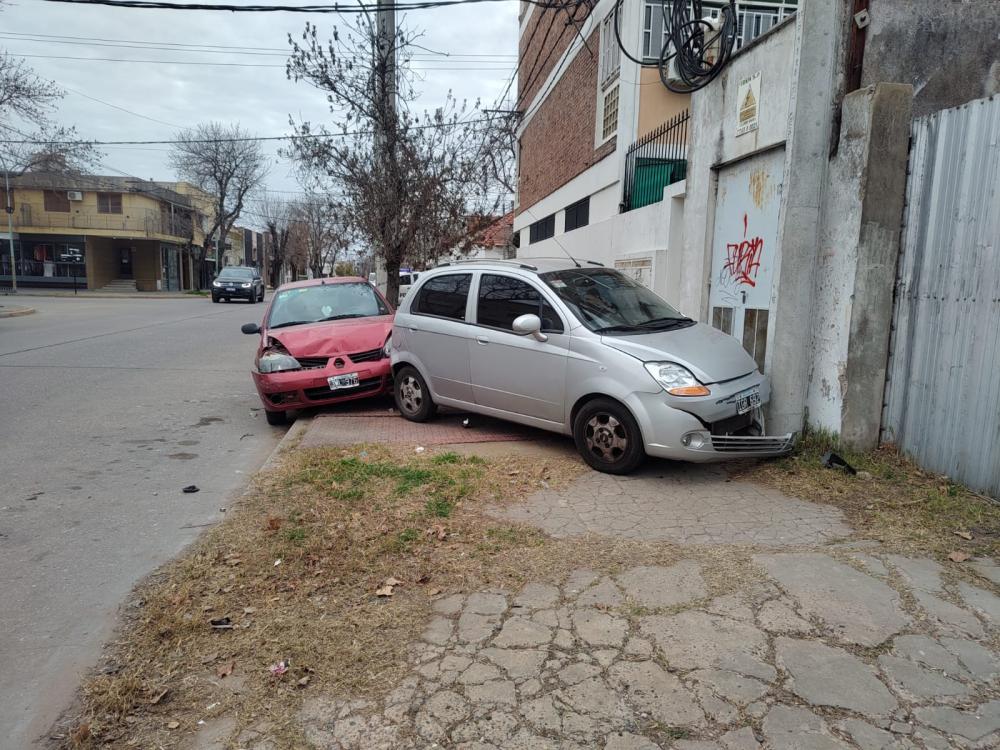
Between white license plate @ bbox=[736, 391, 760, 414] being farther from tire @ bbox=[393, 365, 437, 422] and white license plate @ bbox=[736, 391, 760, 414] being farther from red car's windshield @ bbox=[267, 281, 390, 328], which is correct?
red car's windshield @ bbox=[267, 281, 390, 328]

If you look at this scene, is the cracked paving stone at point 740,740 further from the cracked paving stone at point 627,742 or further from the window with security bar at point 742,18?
the window with security bar at point 742,18

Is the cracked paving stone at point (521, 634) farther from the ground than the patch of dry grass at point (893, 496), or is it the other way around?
the patch of dry grass at point (893, 496)

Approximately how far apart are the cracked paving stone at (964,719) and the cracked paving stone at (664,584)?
1.10 metres

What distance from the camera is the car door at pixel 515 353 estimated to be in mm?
5824

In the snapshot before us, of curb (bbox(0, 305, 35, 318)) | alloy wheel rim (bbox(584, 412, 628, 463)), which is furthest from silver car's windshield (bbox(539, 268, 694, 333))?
curb (bbox(0, 305, 35, 318))

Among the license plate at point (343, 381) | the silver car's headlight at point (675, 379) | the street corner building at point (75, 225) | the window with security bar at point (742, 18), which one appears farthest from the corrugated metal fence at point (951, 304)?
the street corner building at point (75, 225)

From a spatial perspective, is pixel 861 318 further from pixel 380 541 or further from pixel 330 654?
pixel 330 654

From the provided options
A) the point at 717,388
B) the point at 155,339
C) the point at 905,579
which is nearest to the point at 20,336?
the point at 155,339

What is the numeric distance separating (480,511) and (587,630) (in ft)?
5.31

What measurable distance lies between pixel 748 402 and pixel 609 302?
1.47 metres

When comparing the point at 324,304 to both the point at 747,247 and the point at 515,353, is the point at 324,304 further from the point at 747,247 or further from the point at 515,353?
the point at 747,247

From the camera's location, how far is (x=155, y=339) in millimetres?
15500

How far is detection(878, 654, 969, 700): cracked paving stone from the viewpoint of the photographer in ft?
9.04

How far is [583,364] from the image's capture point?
5.54 meters
